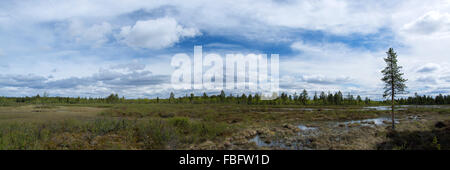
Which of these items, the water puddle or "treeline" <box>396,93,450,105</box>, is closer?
the water puddle

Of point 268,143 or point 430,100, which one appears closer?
point 268,143

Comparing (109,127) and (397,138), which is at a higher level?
(109,127)

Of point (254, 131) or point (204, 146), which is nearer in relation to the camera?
point (204, 146)

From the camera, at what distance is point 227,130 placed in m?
17.5

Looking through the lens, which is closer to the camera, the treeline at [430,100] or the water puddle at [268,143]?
the water puddle at [268,143]

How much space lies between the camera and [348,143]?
1448cm
